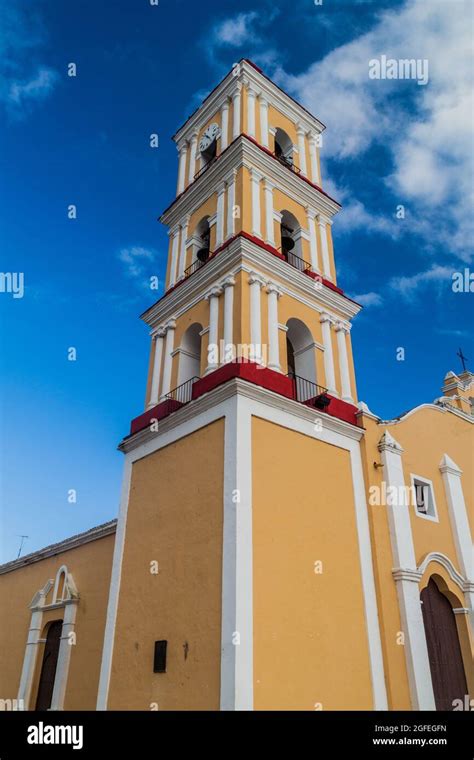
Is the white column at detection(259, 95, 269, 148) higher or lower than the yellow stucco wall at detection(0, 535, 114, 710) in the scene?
higher

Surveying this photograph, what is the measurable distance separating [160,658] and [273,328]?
6807 millimetres

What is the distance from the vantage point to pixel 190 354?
1390 centimetres

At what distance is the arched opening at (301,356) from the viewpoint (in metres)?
13.0

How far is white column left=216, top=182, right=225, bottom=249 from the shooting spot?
1402 cm

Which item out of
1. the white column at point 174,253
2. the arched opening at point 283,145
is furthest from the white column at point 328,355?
the arched opening at point 283,145

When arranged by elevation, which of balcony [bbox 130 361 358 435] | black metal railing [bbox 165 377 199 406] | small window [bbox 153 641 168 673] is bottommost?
small window [bbox 153 641 168 673]

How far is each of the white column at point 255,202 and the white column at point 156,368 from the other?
347 centimetres

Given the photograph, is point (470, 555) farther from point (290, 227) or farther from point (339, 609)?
point (290, 227)

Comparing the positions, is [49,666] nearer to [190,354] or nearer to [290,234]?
[190,354]

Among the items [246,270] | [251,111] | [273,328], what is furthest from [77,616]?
[251,111]

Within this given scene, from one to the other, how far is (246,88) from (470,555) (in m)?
14.0

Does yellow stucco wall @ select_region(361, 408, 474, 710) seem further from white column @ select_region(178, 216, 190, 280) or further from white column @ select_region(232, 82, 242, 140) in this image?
white column @ select_region(232, 82, 242, 140)

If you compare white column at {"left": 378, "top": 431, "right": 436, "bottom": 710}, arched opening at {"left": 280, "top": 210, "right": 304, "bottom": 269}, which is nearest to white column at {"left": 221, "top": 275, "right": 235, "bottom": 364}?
arched opening at {"left": 280, "top": 210, "right": 304, "bottom": 269}

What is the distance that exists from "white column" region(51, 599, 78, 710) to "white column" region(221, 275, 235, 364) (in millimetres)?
7811
